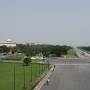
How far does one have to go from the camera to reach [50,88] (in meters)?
26.0

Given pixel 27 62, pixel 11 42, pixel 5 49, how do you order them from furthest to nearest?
pixel 11 42
pixel 5 49
pixel 27 62

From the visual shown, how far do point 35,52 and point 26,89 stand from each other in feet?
240

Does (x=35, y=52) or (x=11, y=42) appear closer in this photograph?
(x=35, y=52)

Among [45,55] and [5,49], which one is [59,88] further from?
[5,49]

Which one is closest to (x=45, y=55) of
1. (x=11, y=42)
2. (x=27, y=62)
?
(x=27, y=62)

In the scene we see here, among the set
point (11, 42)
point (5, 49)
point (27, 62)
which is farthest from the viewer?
point (11, 42)

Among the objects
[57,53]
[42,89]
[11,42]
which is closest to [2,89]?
[42,89]

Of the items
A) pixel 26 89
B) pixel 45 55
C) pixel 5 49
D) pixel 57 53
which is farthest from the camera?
pixel 5 49

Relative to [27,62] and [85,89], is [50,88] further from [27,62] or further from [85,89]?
[27,62]

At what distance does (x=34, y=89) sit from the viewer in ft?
83.5

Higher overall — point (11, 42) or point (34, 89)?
point (11, 42)

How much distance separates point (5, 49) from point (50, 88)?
359 ft

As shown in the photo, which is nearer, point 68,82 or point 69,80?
point 68,82

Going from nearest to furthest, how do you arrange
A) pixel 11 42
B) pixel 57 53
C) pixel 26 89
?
pixel 26 89 < pixel 57 53 < pixel 11 42
